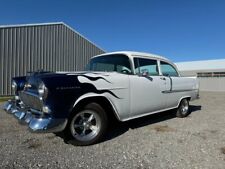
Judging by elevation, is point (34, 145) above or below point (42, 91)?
below

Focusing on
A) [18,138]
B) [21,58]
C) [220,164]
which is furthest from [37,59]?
[220,164]

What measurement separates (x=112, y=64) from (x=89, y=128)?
5.67 ft

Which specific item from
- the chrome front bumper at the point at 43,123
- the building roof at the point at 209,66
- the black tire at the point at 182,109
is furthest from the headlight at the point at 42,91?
the building roof at the point at 209,66

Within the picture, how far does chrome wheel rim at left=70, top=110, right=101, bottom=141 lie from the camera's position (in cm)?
395

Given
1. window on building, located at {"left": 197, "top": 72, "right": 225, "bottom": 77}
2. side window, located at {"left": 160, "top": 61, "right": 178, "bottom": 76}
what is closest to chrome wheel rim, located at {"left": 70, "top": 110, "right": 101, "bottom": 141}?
side window, located at {"left": 160, "top": 61, "right": 178, "bottom": 76}

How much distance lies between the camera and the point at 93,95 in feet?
12.8

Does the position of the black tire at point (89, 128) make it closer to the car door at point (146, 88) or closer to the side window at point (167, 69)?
the car door at point (146, 88)

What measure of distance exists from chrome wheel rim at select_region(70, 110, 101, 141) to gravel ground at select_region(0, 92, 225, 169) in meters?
0.22

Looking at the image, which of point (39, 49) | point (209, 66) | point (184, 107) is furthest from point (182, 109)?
point (209, 66)

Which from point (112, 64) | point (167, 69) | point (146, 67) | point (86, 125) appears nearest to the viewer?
point (86, 125)

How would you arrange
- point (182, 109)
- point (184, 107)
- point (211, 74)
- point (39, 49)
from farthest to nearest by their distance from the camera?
point (211, 74)
point (39, 49)
point (184, 107)
point (182, 109)

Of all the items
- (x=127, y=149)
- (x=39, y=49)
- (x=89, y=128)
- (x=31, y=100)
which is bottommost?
(x=127, y=149)

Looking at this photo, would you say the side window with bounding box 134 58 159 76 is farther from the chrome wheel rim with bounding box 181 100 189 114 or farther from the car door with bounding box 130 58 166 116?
the chrome wheel rim with bounding box 181 100 189 114

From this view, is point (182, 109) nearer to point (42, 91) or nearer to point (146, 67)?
point (146, 67)
